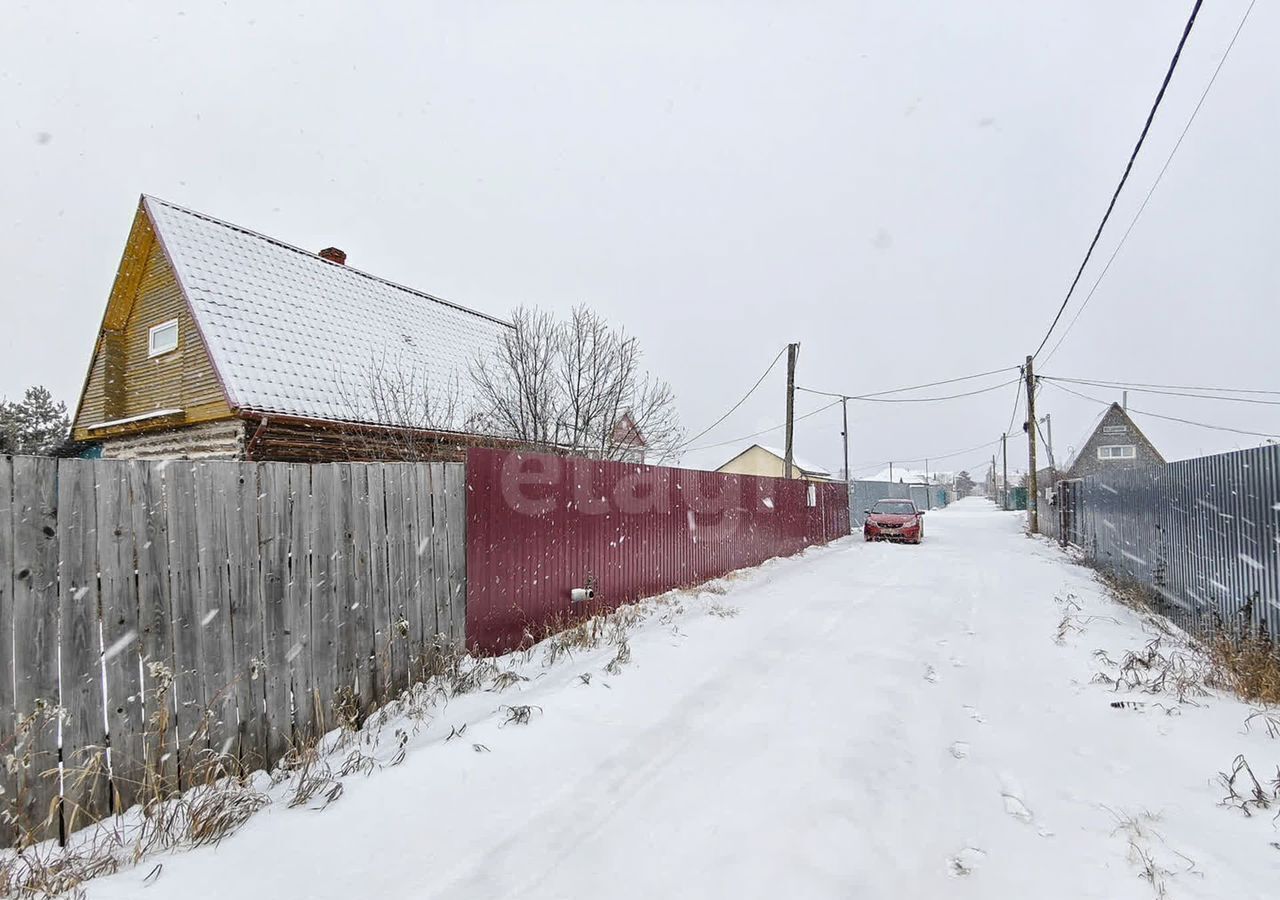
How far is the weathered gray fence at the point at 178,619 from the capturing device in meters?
2.45

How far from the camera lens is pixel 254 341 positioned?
1084 cm

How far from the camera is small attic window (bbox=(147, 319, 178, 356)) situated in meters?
11.5

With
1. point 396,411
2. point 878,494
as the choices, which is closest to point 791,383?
point 396,411

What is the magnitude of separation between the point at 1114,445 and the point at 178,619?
44090 millimetres

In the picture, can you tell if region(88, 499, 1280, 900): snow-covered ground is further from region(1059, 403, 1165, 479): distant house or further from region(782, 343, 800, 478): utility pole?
region(1059, 403, 1165, 479): distant house

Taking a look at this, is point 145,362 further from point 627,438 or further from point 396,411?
point 627,438

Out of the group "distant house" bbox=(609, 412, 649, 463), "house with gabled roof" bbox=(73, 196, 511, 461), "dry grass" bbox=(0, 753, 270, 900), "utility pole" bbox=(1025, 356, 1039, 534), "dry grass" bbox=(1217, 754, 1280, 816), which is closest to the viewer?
"dry grass" bbox=(0, 753, 270, 900)

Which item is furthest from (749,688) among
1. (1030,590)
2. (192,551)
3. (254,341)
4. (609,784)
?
(254,341)

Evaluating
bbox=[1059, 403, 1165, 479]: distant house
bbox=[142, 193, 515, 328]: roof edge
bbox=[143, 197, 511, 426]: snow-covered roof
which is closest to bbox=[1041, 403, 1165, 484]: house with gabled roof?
bbox=[1059, 403, 1165, 479]: distant house

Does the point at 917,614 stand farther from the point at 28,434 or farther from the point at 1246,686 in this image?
the point at 28,434

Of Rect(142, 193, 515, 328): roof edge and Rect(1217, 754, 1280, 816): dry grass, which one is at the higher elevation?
Rect(142, 193, 515, 328): roof edge

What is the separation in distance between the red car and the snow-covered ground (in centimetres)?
1288

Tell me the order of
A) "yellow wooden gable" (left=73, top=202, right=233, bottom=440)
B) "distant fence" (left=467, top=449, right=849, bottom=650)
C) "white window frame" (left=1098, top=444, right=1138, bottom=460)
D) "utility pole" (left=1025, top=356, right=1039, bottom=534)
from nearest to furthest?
"distant fence" (left=467, top=449, right=849, bottom=650), "yellow wooden gable" (left=73, top=202, right=233, bottom=440), "utility pole" (left=1025, top=356, right=1039, bottom=534), "white window frame" (left=1098, top=444, right=1138, bottom=460)

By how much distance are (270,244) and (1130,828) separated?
16.6 m
